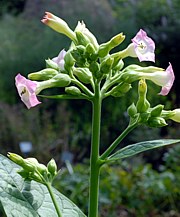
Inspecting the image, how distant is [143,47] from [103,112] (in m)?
3.20

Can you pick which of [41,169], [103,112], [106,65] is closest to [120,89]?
[106,65]

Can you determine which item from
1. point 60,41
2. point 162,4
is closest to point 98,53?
point 60,41

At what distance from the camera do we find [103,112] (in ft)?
12.8

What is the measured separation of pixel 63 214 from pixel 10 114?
8.75 feet

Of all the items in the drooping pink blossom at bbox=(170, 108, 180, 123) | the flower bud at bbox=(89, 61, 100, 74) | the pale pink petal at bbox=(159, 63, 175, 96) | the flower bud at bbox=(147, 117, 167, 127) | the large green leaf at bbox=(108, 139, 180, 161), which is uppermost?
the flower bud at bbox=(89, 61, 100, 74)

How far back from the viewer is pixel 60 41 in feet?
14.1

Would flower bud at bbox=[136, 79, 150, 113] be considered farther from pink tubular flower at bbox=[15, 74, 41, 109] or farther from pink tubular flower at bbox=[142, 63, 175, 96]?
pink tubular flower at bbox=[15, 74, 41, 109]

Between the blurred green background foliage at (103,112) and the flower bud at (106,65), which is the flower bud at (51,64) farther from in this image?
the blurred green background foliage at (103,112)

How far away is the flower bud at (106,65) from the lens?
0.66m

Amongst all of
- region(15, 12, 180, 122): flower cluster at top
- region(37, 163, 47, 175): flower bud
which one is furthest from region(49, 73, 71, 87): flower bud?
region(37, 163, 47, 175): flower bud

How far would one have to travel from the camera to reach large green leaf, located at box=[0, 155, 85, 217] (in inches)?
25.3

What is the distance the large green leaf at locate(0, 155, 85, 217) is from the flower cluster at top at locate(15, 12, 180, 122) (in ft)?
0.32

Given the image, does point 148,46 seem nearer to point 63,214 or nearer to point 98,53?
point 98,53

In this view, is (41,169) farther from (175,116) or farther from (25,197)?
(175,116)
